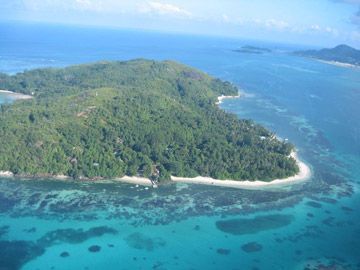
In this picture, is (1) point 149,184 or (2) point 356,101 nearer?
(1) point 149,184

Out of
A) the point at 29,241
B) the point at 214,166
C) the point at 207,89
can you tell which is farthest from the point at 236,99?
the point at 29,241

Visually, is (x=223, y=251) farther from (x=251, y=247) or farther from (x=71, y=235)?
(x=71, y=235)

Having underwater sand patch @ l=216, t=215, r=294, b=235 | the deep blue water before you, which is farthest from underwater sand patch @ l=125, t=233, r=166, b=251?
underwater sand patch @ l=216, t=215, r=294, b=235

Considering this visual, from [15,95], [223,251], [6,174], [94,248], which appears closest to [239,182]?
[223,251]

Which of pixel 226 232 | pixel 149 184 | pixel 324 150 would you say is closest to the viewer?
pixel 226 232

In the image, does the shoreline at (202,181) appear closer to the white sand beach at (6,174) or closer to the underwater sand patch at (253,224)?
the white sand beach at (6,174)

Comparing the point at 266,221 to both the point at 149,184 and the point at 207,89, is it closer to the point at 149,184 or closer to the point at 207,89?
the point at 149,184

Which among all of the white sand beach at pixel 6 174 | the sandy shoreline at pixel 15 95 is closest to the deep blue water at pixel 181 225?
the white sand beach at pixel 6 174

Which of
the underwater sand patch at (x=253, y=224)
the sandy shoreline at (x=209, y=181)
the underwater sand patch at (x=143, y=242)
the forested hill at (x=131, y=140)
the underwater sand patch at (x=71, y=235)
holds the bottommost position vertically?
the underwater sand patch at (x=71, y=235)
